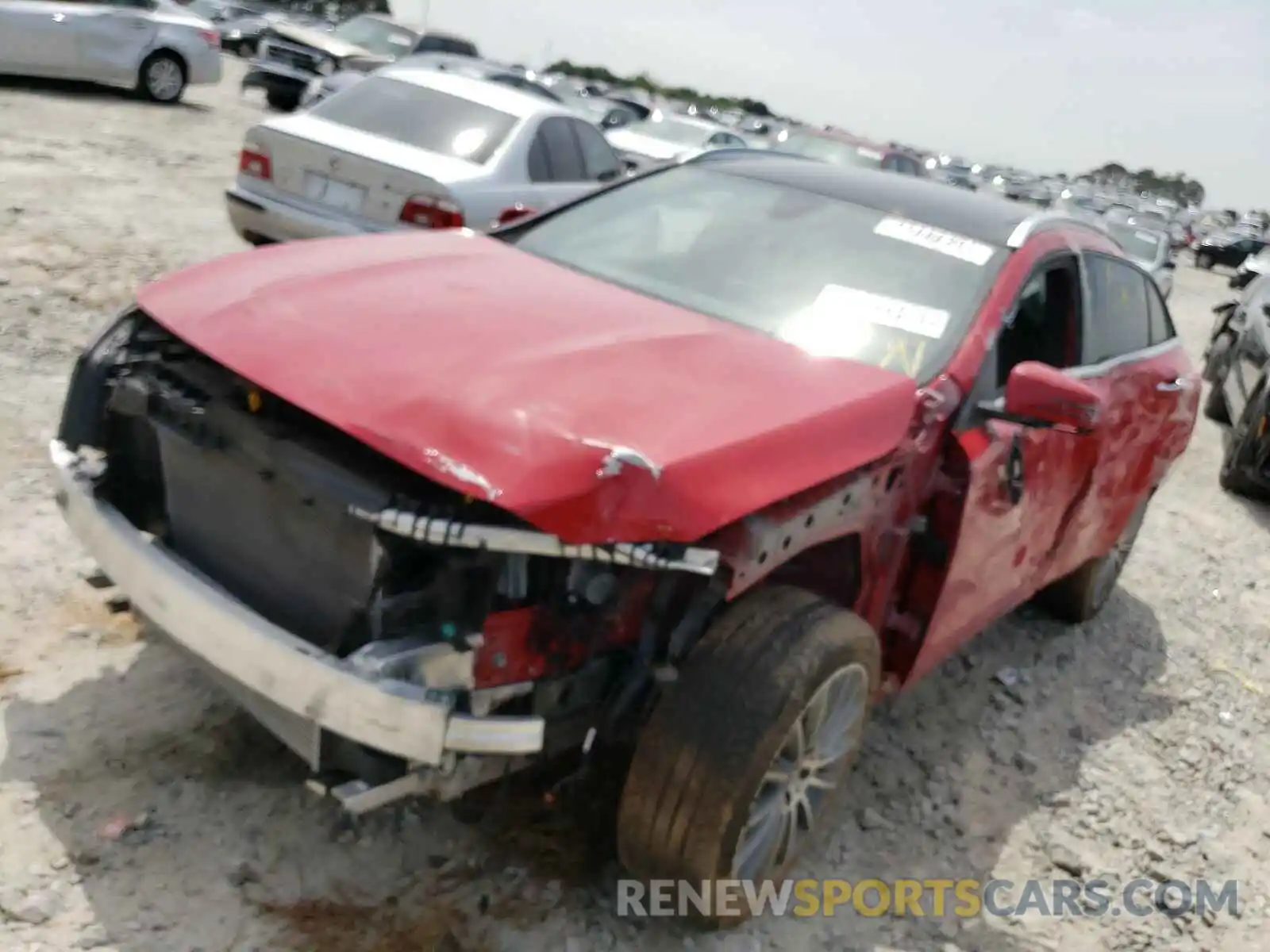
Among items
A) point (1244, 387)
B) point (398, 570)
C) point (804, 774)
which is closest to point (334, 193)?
point (398, 570)

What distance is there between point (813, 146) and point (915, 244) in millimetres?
11278

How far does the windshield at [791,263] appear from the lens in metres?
3.30

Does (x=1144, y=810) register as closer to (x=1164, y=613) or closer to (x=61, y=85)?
(x=1164, y=613)

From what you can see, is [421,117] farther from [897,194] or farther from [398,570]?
[398,570]

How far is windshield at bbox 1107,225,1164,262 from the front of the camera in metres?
15.3

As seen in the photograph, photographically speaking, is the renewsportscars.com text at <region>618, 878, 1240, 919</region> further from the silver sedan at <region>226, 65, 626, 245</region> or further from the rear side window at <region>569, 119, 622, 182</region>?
the rear side window at <region>569, 119, 622, 182</region>

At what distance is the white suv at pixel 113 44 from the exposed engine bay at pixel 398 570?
12.2 meters

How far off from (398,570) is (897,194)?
96.4 inches

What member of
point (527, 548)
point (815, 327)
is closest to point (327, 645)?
point (527, 548)

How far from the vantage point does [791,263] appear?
357 centimetres

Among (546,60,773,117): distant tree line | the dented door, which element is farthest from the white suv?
(546,60,773,117): distant tree line

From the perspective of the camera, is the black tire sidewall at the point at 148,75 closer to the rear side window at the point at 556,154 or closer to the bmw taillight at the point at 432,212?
the rear side window at the point at 556,154

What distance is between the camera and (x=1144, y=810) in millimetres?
3910

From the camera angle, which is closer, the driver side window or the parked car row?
the driver side window
